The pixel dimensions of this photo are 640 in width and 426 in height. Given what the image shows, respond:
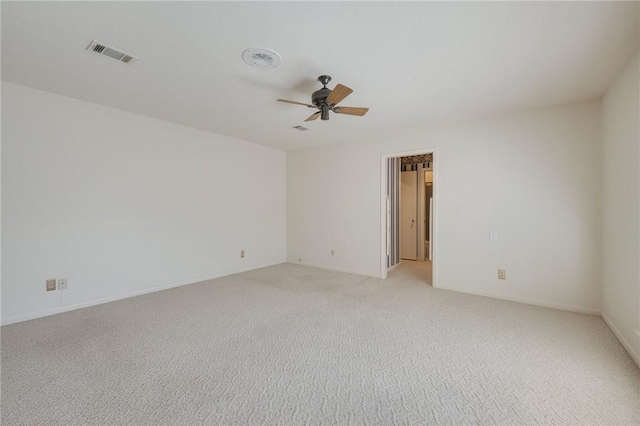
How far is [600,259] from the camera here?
3.02m

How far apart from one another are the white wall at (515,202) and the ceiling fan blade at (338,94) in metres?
2.19

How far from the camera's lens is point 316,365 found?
6.75ft

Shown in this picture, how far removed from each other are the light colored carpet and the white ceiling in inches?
97.5

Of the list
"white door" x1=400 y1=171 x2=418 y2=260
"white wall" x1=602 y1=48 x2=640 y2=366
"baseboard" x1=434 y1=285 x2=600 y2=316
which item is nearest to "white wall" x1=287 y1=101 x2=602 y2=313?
"baseboard" x1=434 y1=285 x2=600 y2=316

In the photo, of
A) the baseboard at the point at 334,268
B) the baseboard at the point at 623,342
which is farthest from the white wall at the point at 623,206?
the baseboard at the point at 334,268

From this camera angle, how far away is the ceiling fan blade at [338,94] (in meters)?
2.27

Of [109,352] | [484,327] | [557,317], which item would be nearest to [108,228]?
[109,352]

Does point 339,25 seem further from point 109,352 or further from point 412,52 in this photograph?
point 109,352

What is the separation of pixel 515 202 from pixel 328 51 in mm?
3062

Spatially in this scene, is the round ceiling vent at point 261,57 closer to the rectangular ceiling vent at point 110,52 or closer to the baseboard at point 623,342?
the rectangular ceiling vent at point 110,52

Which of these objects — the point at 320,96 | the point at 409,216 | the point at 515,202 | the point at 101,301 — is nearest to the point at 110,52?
the point at 320,96

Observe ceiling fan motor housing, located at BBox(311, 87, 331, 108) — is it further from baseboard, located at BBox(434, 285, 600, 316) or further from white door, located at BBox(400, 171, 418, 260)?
white door, located at BBox(400, 171, 418, 260)

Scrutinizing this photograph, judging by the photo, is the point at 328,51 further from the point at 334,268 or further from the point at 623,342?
the point at 334,268

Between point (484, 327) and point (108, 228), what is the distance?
15.2 ft
